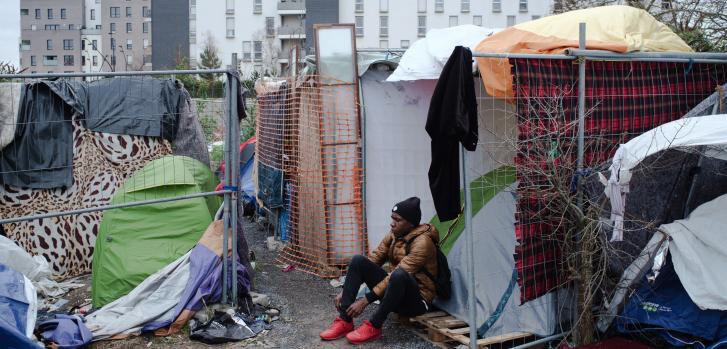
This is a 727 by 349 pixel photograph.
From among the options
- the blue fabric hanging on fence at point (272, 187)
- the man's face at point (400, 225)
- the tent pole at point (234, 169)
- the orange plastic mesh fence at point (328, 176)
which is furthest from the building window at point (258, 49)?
the man's face at point (400, 225)

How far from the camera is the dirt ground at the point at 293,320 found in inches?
208

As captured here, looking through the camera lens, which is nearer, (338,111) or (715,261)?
(715,261)

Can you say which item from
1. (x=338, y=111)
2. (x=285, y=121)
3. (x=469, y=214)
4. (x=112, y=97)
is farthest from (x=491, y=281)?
(x=112, y=97)

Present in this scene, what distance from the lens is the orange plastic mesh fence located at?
7.30m

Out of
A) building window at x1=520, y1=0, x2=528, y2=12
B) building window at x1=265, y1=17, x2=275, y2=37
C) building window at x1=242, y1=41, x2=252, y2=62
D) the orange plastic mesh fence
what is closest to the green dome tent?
the orange plastic mesh fence

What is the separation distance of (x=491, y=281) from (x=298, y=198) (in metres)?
3.33

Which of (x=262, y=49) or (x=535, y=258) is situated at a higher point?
(x=262, y=49)

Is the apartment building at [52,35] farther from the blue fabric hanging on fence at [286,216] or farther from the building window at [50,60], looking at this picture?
the blue fabric hanging on fence at [286,216]

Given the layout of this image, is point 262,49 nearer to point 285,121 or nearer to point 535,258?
point 285,121

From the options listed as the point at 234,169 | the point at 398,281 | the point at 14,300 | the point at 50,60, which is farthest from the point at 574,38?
the point at 50,60

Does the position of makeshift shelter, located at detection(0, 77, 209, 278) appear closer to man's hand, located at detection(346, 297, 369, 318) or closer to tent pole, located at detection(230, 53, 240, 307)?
tent pole, located at detection(230, 53, 240, 307)

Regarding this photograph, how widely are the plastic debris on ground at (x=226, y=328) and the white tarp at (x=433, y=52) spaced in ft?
8.15

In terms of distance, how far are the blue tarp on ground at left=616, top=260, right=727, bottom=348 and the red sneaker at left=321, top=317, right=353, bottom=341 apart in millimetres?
2155

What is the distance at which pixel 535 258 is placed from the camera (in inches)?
187
